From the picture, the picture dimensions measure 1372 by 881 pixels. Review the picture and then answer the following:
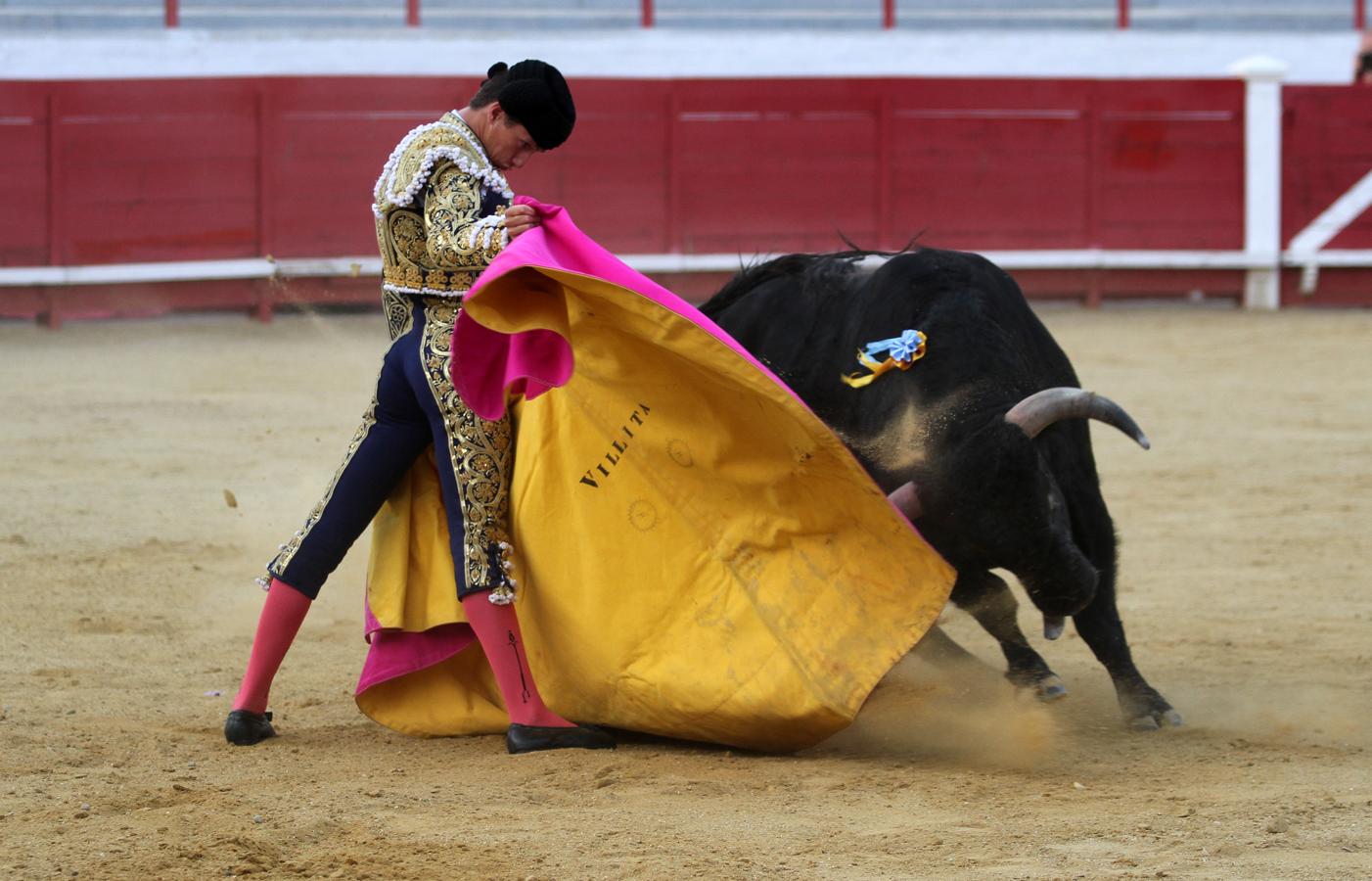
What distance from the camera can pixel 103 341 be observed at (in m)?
7.71

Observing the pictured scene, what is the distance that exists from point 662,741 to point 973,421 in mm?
693

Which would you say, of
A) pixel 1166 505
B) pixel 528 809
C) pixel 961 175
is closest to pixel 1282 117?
pixel 961 175

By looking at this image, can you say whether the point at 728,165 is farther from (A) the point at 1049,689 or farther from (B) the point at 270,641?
(B) the point at 270,641

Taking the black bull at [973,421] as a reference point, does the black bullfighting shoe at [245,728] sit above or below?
below

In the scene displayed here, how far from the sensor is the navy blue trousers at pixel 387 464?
2584mm

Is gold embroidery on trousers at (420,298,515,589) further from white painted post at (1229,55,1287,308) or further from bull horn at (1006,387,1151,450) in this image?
white painted post at (1229,55,1287,308)

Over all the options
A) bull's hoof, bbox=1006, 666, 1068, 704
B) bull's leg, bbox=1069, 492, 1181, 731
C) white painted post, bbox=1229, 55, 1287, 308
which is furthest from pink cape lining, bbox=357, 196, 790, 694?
white painted post, bbox=1229, 55, 1287, 308

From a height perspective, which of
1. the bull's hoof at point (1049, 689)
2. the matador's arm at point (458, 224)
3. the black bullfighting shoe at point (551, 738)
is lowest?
the bull's hoof at point (1049, 689)

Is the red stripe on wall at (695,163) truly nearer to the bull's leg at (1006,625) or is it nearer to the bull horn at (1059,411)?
the bull's leg at (1006,625)

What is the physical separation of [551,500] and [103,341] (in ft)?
18.4

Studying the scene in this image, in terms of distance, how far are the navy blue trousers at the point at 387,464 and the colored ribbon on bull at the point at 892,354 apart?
69 cm

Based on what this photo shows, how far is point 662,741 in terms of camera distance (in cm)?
267

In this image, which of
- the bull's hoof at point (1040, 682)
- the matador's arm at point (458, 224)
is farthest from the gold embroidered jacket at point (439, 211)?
the bull's hoof at point (1040, 682)

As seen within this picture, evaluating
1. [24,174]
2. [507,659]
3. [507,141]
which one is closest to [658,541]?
[507,659]
